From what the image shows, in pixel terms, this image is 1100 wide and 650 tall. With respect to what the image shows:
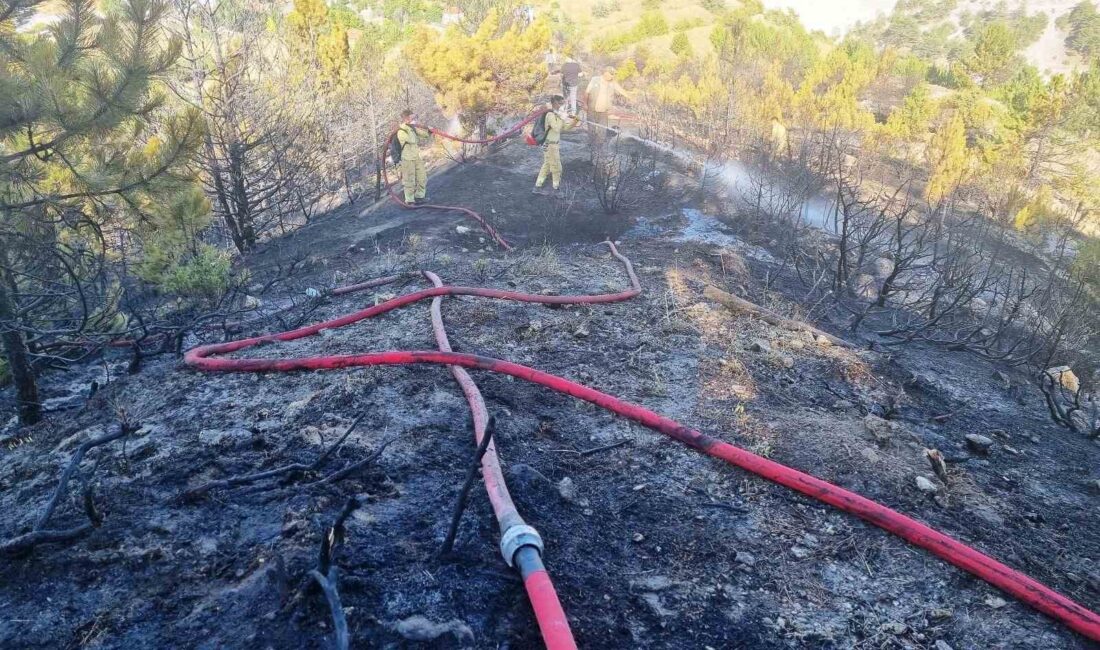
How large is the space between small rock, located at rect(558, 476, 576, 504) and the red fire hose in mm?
645

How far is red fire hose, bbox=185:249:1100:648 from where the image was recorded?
2254 mm

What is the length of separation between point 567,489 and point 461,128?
500 inches

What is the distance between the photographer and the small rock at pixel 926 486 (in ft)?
10.1

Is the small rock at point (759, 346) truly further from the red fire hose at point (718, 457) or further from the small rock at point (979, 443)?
the red fire hose at point (718, 457)

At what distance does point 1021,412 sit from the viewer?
4.95m

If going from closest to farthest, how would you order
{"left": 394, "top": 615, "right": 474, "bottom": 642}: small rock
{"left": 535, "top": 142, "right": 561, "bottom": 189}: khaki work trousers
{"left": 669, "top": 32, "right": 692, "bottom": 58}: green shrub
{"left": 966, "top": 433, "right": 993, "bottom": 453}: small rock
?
{"left": 394, "top": 615, "right": 474, "bottom": 642}: small rock < {"left": 966, "top": 433, "right": 993, "bottom": 453}: small rock < {"left": 535, "top": 142, "right": 561, "bottom": 189}: khaki work trousers < {"left": 669, "top": 32, "right": 692, "bottom": 58}: green shrub

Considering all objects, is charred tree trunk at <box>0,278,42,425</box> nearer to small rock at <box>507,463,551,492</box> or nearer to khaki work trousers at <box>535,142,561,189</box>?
small rock at <box>507,463,551,492</box>

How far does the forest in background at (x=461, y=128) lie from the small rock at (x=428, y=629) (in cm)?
270

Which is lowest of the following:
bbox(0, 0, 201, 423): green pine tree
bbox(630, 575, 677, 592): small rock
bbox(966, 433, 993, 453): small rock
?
bbox(966, 433, 993, 453): small rock

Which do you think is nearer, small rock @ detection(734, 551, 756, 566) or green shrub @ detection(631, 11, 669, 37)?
small rock @ detection(734, 551, 756, 566)

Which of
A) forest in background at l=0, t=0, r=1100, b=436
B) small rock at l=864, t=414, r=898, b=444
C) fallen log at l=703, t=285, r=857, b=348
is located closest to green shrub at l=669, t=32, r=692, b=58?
forest in background at l=0, t=0, r=1100, b=436

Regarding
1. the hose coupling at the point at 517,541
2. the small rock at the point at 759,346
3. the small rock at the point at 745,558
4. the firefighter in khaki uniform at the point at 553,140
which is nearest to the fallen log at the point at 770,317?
the small rock at the point at 759,346

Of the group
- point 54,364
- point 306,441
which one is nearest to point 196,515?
point 306,441

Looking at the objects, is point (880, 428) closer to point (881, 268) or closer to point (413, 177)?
point (881, 268)
